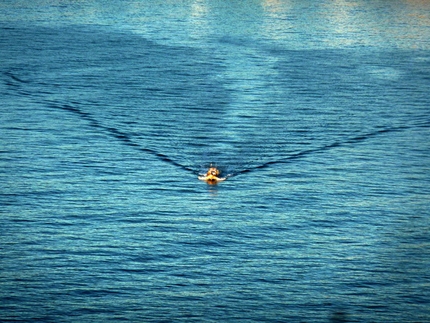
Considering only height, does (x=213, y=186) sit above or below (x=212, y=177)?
below

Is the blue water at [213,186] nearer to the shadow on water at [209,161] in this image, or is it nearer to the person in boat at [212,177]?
the shadow on water at [209,161]

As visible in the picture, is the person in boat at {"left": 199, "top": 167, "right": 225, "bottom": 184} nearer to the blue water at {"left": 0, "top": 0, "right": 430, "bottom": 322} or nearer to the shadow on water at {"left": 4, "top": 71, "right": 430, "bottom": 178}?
the blue water at {"left": 0, "top": 0, "right": 430, "bottom": 322}

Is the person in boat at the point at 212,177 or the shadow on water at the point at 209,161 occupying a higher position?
the person in boat at the point at 212,177

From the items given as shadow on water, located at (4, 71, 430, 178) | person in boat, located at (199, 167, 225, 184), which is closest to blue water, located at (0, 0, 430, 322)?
shadow on water, located at (4, 71, 430, 178)

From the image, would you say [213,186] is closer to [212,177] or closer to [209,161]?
[212,177]

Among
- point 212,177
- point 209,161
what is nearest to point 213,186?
point 212,177

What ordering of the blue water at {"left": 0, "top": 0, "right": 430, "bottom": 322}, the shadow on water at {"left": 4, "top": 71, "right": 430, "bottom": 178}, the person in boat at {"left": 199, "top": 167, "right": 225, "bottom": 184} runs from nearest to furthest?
1. the blue water at {"left": 0, "top": 0, "right": 430, "bottom": 322}
2. the person in boat at {"left": 199, "top": 167, "right": 225, "bottom": 184}
3. the shadow on water at {"left": 4, "top": 71, "right": 430, "bottom": 178}

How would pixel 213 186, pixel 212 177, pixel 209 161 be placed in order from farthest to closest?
pixel 209 161, pixel 212 177, pixel 213 186

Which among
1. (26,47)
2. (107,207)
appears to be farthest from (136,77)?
(107,207)

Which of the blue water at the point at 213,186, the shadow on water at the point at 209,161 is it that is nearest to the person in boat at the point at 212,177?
the blue water at the point at 213,186
